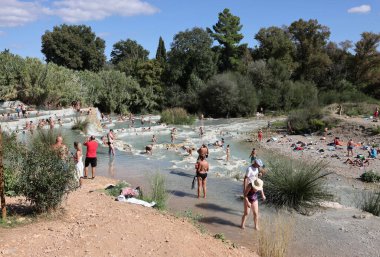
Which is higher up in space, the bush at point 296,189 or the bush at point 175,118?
the bush at point 175,118

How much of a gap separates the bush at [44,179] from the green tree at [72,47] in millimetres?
57687

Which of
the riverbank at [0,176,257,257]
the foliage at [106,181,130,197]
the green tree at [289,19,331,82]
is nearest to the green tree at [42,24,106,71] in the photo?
the green tree at [289,19,331,82]

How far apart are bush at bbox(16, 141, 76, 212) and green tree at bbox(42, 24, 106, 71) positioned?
57.7 metres

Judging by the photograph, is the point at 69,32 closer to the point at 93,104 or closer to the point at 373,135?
the point at 93,104

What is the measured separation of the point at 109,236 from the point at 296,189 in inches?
246

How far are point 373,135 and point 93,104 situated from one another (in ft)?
113

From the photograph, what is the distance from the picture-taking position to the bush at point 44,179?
7480 millimetres

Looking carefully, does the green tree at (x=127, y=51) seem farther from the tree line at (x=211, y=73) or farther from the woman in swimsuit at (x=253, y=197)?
the woman in swimsuit at (x=253, y=197)

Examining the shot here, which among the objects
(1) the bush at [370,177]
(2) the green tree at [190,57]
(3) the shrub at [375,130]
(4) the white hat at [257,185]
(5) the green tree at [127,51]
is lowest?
(1) the bush at [370,177]

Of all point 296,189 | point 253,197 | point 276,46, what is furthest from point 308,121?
point 276,46

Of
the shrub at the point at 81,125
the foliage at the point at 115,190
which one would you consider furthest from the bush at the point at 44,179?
A: the shrub at the point at 81,125

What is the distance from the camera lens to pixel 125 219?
8.15 metres

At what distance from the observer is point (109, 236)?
280 inches

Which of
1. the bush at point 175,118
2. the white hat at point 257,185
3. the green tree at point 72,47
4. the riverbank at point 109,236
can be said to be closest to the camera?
the riverbank at point 109,236
